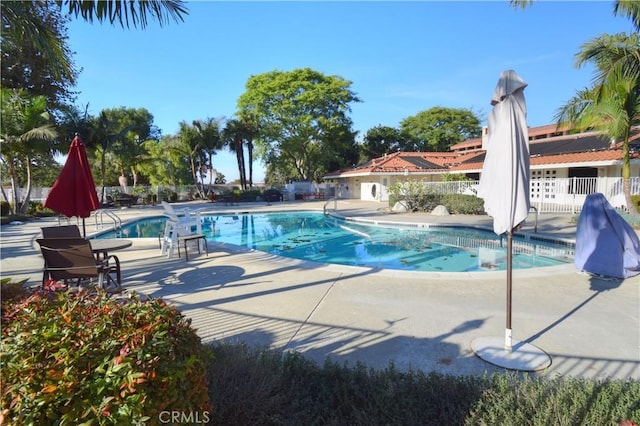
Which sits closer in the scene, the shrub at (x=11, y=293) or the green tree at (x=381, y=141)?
the shrub at (x=11, y=293)

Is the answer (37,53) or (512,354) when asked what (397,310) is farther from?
(37,53)

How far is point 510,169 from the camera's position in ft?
10.8

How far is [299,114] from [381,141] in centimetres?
1284

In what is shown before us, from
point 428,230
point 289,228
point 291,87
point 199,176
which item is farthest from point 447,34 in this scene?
point 199,176

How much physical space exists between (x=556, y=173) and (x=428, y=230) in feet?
40.7

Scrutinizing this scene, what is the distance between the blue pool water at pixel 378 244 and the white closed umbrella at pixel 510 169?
5666 millimetres

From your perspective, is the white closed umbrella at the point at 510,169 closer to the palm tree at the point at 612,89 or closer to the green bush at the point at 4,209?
the palm tree at the point at 612,89

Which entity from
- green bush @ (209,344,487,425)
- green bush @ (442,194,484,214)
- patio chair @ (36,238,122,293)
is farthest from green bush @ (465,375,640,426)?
green bush @ (442,194,484,214)

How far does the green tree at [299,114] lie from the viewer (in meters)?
35.9

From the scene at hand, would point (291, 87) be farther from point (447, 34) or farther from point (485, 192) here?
point (485, 192)

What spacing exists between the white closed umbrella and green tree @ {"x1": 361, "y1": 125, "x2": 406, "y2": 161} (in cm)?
4157

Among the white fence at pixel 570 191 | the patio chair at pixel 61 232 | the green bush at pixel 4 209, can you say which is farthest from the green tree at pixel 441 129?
the patio chair at pixel 61 232

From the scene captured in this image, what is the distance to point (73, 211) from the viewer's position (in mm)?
5430

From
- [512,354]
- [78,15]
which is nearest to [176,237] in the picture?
[78,15]
